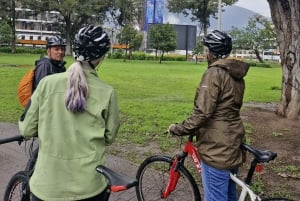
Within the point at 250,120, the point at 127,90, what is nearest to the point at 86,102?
the point at 250,120

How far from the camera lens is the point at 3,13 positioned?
61.0 metres

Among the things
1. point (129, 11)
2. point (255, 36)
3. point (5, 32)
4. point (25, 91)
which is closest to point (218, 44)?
point (25, 91)

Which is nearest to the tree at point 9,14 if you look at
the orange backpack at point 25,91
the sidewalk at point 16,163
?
the sidewalk at point 16,163

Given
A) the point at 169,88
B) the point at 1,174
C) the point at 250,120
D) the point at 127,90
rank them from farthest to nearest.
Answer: the point at 169,88
the point at 127,90
the point at 250,120
the point at 1,174

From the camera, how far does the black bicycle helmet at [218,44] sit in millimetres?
3582

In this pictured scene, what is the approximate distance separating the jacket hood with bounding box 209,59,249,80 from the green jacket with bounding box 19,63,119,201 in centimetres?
112

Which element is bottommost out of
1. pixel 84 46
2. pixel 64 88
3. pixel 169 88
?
pixel 169 88

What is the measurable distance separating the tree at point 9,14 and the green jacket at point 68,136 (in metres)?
59.4

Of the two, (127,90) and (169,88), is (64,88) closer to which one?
(127,90)

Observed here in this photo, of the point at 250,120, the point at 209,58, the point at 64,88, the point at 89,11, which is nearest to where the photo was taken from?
the point at 64,88

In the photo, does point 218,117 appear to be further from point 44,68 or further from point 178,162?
point 44,68

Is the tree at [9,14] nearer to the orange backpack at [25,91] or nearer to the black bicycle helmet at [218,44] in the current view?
the orange backpack at [25,91]

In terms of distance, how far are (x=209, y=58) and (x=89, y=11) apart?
58.2 m

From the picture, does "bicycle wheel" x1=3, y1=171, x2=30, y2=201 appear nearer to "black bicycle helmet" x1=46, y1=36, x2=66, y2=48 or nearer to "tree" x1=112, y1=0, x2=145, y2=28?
"black bicycle helmet" x1=46, y1=36, x2=66, y2=48
